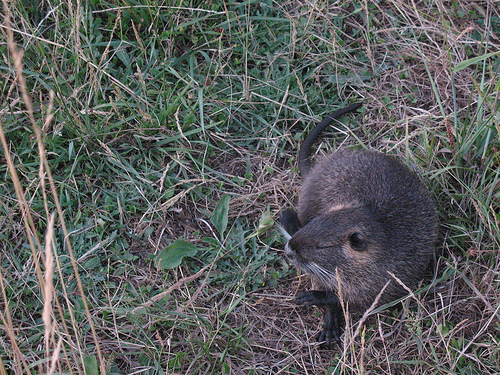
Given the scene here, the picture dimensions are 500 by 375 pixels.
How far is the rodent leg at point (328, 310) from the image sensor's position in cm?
355

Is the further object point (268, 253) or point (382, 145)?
point (382, 145)

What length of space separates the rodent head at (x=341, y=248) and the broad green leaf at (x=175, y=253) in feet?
2.39

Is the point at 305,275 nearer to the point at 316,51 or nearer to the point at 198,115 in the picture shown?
the point at 198,115

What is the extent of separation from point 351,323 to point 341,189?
93 centimetres

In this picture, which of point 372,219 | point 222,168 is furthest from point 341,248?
point 222,168

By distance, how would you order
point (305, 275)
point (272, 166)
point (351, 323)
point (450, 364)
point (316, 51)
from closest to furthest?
1. point (450, 364)
2. point (351, 323)
3. point (305, 275)
4. point (272, 166)
5. point (316, 51)

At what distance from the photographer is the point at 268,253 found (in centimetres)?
393

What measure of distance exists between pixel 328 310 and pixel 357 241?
1.81 feet

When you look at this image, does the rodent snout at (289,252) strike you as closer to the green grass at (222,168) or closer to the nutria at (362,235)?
the nutria at (362,235)

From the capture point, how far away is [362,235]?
3410 mm

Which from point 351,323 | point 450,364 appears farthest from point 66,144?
point 450,364

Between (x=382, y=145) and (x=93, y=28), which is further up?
(x=93, y=28)

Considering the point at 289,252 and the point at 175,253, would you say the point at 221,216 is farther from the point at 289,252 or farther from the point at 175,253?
the point at 289,252

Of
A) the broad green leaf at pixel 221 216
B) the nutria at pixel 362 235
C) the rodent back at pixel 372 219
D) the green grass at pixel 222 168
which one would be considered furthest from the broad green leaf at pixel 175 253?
the rodent back at pixel 372 219
